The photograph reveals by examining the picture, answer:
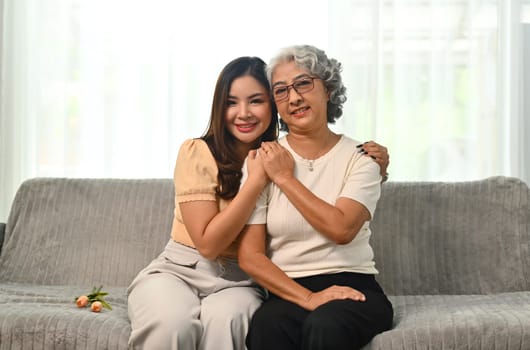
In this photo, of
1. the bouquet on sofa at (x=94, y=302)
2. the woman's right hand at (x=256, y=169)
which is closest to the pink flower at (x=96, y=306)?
the bouquet on sofa at (x=94, y=302)

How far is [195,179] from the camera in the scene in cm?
245

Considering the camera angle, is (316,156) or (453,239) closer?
(316,156)

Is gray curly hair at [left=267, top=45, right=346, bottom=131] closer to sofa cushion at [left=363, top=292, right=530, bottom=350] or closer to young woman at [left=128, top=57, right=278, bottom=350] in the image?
young woman at [left=128, top=57, right=278, bottom=350]

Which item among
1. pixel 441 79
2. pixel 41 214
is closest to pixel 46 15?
pixel 41 214

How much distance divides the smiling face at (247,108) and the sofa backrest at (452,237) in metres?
0.66

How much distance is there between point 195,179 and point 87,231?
2.54 ft

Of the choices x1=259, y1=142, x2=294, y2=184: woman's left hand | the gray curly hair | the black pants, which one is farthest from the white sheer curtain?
the black pants

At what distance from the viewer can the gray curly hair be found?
241 cm

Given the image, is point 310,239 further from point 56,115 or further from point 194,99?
point 56,115

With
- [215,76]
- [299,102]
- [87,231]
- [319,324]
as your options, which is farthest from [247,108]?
[215,76]

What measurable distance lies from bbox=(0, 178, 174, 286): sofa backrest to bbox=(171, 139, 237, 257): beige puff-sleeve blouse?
0.49 meters

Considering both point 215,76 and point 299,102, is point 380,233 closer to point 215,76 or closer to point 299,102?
point 299,102

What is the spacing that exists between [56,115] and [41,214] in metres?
0.71

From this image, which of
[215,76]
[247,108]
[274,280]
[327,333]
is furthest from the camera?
[215,76]
